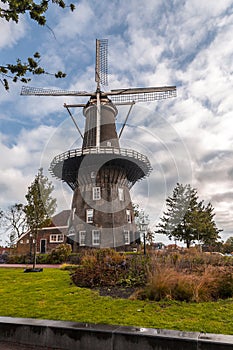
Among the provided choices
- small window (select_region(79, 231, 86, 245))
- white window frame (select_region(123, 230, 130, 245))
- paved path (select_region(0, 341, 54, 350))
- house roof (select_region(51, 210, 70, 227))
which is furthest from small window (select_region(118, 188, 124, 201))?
paved path (select_region(0, 341, 54, 350))

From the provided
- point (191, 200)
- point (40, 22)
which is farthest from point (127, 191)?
point (40, 22)

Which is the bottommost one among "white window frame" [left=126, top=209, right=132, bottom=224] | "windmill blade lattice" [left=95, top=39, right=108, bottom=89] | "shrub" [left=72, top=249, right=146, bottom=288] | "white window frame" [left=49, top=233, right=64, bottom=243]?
"shrub" [left=72, top=249, right=146, bottom=288]

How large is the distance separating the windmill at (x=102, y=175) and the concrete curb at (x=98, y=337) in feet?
82.3

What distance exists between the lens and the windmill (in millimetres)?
30500

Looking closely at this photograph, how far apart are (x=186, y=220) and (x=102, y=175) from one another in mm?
13208

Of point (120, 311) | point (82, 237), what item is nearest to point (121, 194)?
point (82, 237)

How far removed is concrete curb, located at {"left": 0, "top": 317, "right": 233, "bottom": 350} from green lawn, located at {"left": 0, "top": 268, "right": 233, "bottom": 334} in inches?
24.9

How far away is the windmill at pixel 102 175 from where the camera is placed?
30.5 m

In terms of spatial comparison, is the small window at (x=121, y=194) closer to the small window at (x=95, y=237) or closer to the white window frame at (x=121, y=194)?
the white window frame at (x=121, y=194)

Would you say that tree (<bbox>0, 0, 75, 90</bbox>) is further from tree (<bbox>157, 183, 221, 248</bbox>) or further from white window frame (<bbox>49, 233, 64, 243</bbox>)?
white window frame (<bbox>49, 233, 64, 243</bbox>)

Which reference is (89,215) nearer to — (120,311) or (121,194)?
(121,194)

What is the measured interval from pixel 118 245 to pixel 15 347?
25732mm

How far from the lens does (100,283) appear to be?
9.35m

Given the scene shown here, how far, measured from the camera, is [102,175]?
32.0 m
